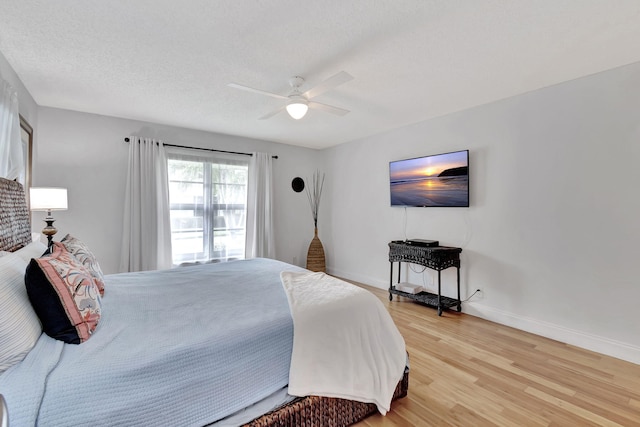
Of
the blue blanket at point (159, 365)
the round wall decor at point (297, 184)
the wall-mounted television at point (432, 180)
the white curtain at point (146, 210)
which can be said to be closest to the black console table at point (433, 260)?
the wall-mounted television at point (432, 180)

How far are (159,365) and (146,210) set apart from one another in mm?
3055

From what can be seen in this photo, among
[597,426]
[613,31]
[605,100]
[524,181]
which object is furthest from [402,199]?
[597,426]

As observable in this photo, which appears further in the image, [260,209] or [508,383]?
[260,209]

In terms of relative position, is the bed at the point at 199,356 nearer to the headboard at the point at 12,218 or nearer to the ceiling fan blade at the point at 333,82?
the headboard at the point at 12,218

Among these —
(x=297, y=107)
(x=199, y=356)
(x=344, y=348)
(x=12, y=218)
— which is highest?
(x=297, y=107)

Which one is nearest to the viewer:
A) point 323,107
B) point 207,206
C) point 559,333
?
point 323,107

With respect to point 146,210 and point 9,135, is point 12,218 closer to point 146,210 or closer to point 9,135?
point 9,135

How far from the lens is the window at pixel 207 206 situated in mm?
3965

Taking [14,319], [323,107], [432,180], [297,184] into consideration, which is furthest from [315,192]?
[14,319]

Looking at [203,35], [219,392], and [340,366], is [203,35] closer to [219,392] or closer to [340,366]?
[219,392]

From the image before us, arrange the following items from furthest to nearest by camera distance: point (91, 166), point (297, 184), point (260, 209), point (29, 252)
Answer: point (297, 184), point (260, 209), point (91, 166), point (29, 252)

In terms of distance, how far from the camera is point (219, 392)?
123cm

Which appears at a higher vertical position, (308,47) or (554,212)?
(308,47)

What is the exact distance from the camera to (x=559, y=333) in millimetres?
2631
